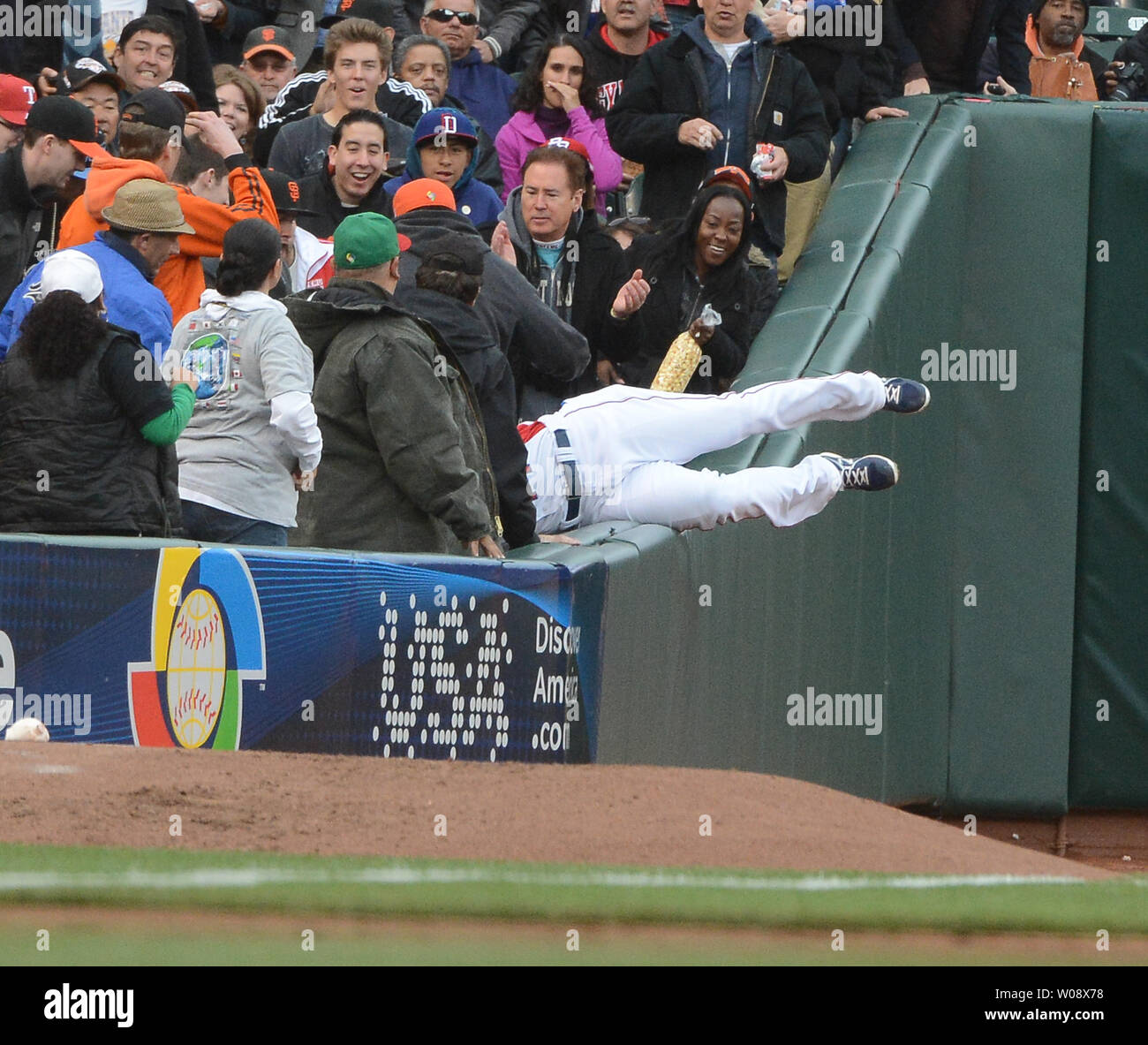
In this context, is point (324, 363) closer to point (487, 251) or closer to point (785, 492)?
point (487, 251)

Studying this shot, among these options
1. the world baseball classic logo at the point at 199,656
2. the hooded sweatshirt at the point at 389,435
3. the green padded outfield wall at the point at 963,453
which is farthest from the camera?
the green padded outfield wall at the point at 963,453

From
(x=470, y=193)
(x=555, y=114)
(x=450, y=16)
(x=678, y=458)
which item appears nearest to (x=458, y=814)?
(x=678, y=458)

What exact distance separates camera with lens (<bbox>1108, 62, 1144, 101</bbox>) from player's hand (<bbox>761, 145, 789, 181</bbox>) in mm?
3799

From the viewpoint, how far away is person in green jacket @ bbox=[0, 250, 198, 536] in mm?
5293

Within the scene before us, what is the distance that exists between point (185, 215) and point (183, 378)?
145cm

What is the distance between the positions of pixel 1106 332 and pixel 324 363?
6116mm

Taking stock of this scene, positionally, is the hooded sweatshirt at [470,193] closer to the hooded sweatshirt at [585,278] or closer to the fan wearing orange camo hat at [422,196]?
the hooded sweatshirt at [585,278]

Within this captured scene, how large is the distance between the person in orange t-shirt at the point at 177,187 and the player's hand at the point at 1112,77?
6.47m

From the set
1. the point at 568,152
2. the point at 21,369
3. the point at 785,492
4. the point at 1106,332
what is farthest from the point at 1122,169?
the point at 21,369

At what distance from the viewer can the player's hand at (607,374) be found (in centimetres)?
838

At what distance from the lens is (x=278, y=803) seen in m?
3.62

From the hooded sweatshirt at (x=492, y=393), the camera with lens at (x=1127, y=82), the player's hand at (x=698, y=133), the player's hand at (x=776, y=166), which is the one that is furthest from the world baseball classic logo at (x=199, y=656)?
the camera with lens at (x=1127, y=82)

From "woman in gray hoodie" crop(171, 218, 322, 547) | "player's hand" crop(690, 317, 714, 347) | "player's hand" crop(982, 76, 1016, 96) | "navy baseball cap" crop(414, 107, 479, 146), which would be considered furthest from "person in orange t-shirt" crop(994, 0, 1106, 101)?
"woman in gray hoodie" crop(171, 218, 322, 547)
